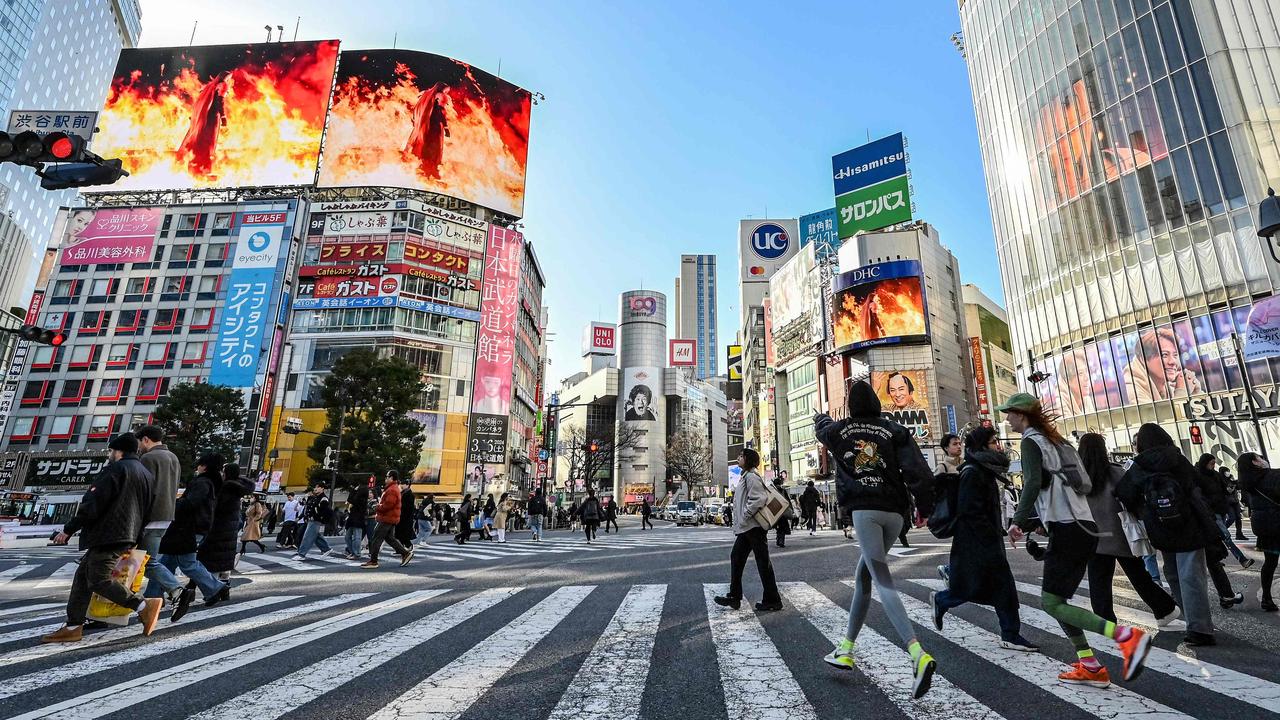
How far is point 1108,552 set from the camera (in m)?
4.17

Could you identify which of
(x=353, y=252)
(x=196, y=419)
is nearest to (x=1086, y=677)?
(x=196, y=419)

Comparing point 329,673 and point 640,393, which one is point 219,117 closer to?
point 329,673

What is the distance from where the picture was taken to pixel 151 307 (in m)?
46.6

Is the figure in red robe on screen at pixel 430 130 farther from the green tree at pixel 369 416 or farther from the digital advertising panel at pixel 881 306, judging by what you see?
the digital advertising panel at pixel 881 306

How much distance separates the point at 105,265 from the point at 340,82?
24.8 m

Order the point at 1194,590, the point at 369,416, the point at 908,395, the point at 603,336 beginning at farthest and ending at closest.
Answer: the point at 603,336 → the point at 908,395 → the point at 369,416 → the point at 1194,590

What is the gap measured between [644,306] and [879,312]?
7334 centimetres

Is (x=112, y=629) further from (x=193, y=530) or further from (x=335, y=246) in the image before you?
(x=335, y=246)

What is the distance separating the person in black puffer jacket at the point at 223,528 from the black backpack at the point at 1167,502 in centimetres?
866

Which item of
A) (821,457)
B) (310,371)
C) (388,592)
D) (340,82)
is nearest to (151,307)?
(310,371)

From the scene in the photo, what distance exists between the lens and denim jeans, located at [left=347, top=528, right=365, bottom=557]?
12535mm

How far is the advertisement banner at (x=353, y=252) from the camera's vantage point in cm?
4650

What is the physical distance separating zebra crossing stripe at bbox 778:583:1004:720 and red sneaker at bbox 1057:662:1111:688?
68cm

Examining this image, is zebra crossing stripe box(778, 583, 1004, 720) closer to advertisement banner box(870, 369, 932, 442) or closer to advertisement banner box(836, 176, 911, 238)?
advertisement banner box(870, 369, 932, 442)
